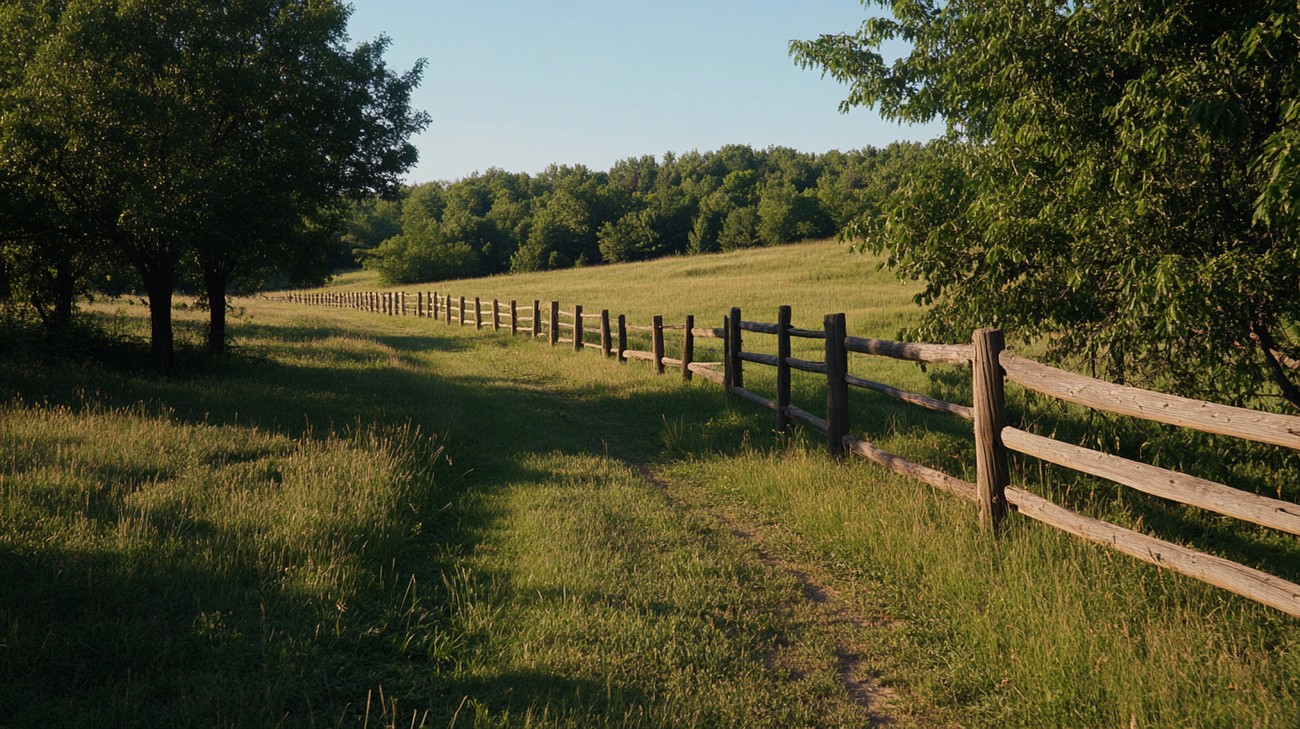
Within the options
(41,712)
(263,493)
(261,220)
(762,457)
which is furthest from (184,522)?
(261,220)

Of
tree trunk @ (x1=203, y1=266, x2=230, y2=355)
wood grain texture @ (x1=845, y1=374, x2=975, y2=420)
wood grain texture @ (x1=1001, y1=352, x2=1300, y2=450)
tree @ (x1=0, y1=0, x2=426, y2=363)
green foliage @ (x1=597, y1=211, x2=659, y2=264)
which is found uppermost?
green foliage @ (x1=597, y1=211, x2=659, y2=264)

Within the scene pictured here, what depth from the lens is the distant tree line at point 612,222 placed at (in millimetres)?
91438

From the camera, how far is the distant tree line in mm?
91438

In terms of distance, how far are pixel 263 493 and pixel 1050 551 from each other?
5.66 meters

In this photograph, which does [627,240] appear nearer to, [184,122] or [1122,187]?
[184,122]

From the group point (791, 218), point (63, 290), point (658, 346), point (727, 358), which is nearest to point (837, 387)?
point (727, 358)

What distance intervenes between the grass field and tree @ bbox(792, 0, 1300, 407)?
47.0 inches

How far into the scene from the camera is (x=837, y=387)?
311 inches

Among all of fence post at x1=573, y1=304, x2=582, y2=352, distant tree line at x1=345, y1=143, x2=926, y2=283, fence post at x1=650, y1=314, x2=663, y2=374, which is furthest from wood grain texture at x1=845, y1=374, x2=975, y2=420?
distant tree line at x1=345, y1=143, x2=926, y2=283

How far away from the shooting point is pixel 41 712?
334 cm

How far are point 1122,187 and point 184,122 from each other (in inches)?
446

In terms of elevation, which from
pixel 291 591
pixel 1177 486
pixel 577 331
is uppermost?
pixel 577 331

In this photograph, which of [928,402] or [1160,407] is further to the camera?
[928,402]

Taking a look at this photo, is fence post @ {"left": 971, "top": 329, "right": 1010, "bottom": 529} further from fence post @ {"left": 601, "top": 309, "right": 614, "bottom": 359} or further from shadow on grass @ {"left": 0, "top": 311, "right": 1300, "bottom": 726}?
fence post @ {"left": 601, "top": 309, "right": 614, "bottom": 359}
